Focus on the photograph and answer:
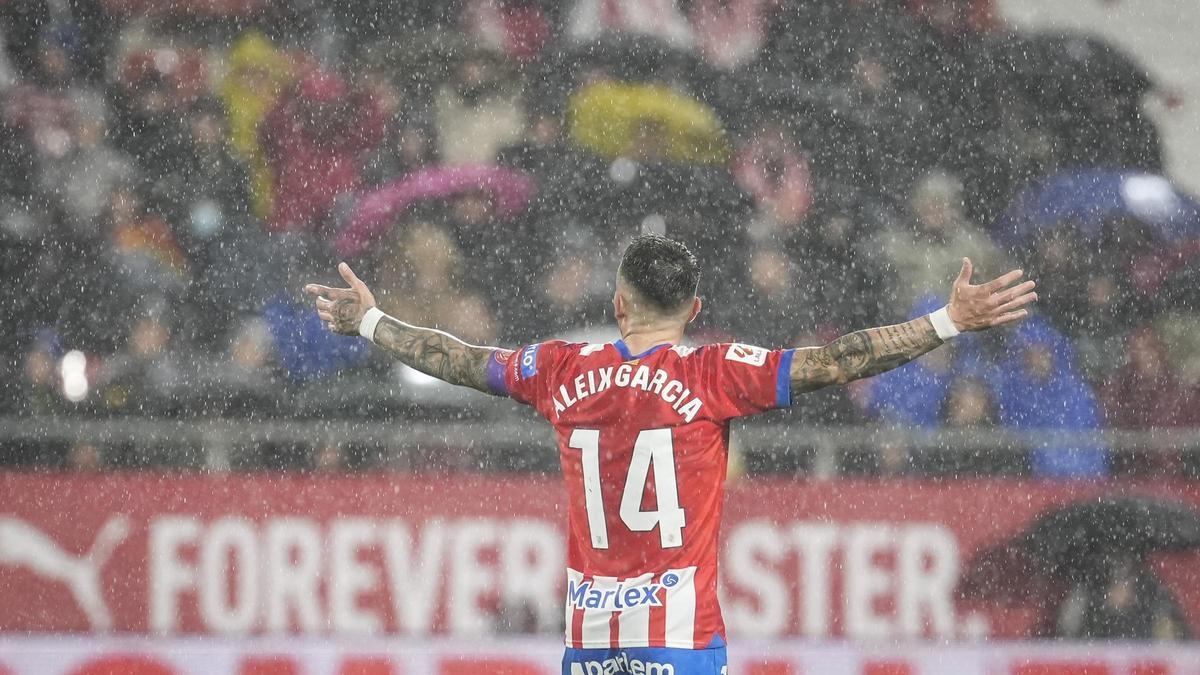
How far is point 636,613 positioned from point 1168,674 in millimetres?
3055

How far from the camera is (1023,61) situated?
864 cm

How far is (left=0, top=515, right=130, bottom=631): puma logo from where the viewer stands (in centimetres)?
634

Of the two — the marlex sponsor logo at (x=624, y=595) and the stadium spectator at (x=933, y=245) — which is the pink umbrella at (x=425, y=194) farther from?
the marlex sponsor logo at (x=624, y=595)

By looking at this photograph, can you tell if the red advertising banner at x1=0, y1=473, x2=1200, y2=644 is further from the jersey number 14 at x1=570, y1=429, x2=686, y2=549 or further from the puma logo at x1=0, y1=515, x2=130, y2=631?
the jersey number 14 at x1=570, y1=429, x2=686, y2=549

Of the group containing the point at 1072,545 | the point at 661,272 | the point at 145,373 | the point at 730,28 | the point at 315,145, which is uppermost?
the point at 730,28

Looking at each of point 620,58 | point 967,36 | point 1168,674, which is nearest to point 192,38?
point 620,58

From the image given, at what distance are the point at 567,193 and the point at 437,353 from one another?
4480 millimetres

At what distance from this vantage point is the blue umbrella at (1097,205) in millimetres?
7980

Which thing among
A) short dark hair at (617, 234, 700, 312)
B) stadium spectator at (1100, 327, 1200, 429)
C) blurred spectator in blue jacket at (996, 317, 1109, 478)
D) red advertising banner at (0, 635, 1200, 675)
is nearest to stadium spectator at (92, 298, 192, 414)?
red advertising banner at (0, 635, 1200, 675)

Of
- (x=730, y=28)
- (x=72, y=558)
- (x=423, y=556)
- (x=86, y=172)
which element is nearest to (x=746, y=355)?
(x=423, y=556)

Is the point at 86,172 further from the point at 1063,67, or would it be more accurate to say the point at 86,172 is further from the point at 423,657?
the point at 1063,67

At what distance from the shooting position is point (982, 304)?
3365 millimetres

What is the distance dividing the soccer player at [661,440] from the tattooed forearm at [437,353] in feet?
0.95

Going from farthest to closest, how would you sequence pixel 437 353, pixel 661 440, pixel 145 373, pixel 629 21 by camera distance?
1. pixel 629 21
2. pixel 145 373
3. pixel 437 353
4. pixel 661 440
